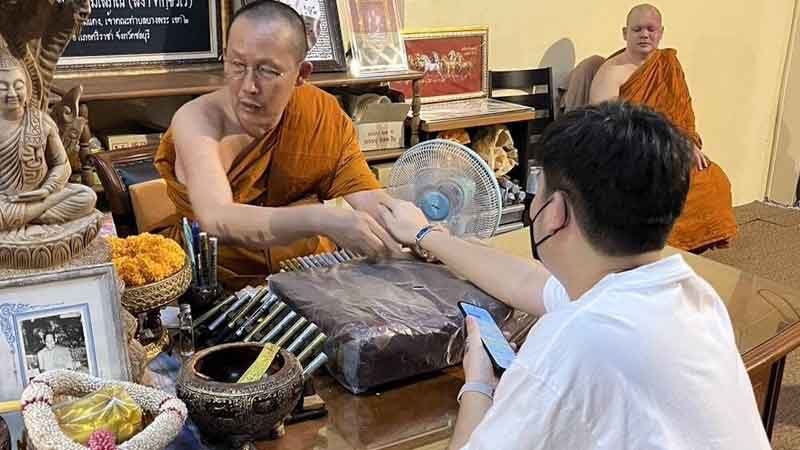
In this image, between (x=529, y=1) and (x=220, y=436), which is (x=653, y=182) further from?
(x=529, y=1)

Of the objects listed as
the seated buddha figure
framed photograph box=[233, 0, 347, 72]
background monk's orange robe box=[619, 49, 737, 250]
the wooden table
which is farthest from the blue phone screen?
background monk's orange robe box=[619, 49, 737, 250]

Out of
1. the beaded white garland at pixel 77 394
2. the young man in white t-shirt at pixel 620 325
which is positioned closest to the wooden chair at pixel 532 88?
the young man in white t-shirt at pixel 620 325

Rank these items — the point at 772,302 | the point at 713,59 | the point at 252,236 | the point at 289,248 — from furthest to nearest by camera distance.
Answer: the point at 713,59, the point at 289,248, the point at 252,236, the point at 772,302

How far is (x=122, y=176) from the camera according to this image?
225 centimetres

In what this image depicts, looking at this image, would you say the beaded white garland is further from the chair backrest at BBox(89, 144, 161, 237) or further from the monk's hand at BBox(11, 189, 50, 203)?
the chair backrest at BBox(89, 144, 161, 237)

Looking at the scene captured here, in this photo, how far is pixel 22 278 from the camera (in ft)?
3.28

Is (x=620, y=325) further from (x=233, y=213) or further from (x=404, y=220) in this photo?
(x=233, y=213)

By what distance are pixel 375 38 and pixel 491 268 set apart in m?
1.89

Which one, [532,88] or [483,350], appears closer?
[483,350]

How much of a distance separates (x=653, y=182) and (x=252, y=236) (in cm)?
109

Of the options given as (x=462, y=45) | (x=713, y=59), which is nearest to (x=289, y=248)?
(x=462, y=45)

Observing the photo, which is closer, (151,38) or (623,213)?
(623,213)

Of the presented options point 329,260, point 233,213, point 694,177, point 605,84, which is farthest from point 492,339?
point 605,84

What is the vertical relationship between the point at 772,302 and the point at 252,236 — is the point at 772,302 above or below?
below
